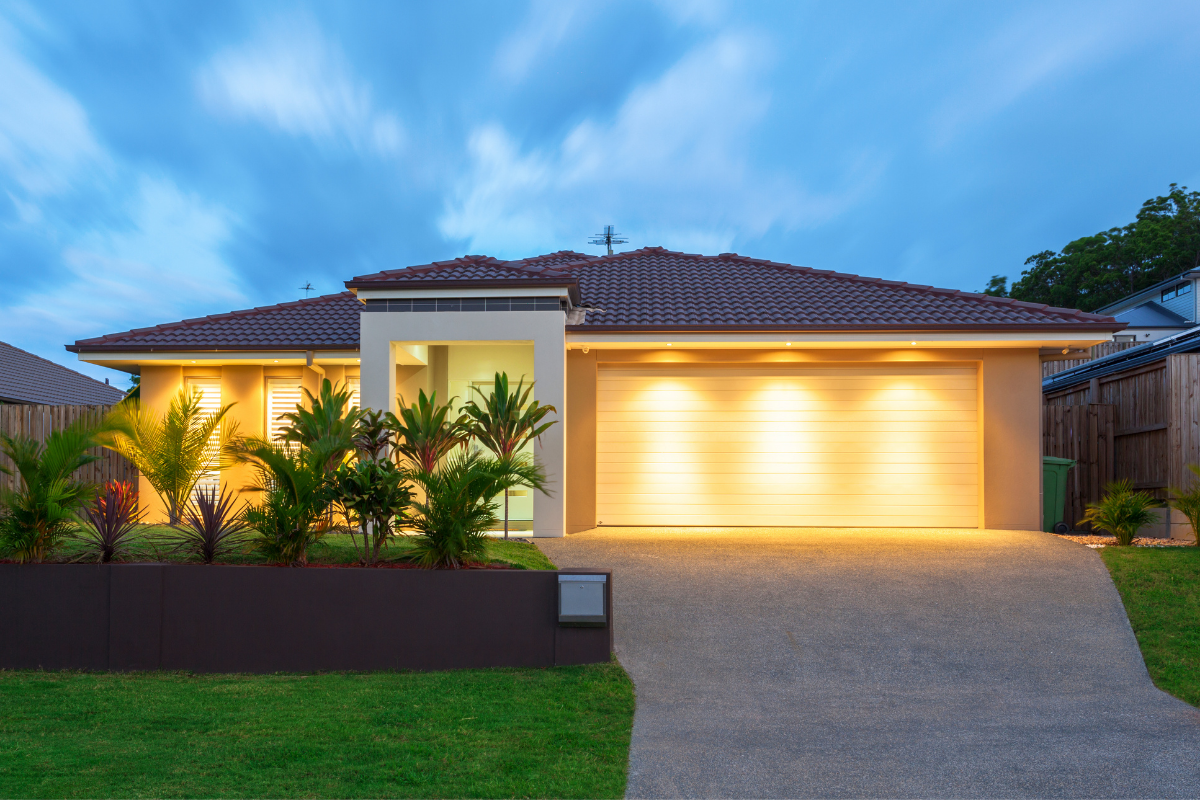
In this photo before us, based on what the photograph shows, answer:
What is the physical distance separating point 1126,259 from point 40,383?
49.7 metres

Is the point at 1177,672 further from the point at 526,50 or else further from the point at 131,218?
the point at 131,218

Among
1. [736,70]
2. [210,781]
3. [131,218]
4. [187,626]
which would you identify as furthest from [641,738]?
[131,218]

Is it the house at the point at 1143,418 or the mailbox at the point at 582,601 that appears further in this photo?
the house at the point at 1143,418

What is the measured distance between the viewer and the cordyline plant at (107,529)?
7305mm

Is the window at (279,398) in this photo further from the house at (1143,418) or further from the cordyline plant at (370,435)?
the house at (1143,418)

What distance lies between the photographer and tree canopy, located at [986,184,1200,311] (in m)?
39.7

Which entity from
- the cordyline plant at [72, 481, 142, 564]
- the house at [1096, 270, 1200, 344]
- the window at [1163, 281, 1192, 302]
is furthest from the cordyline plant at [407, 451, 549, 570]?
the window at [1163, 281, 1192, 302]

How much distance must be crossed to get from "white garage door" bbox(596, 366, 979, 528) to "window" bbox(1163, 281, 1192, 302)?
26215 millimetres

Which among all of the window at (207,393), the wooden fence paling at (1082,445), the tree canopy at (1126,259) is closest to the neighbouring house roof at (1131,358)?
the wooden fence paling at (1082,445)

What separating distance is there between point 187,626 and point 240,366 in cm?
771

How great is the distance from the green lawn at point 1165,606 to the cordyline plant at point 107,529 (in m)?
9.28

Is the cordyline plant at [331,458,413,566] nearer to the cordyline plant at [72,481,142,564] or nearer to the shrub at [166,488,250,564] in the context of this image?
the shrub at [166,488,250,564]

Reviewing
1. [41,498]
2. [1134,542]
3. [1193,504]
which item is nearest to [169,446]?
[41,498]

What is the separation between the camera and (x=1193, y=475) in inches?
454
